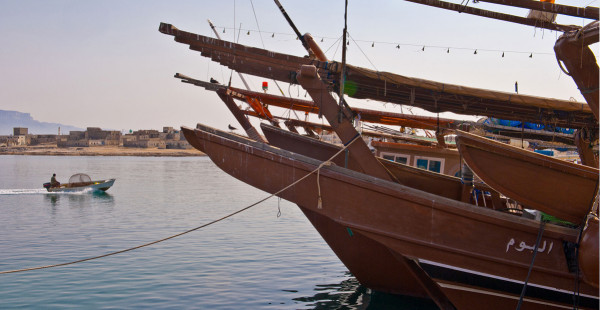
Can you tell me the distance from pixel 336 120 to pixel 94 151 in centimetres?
15011

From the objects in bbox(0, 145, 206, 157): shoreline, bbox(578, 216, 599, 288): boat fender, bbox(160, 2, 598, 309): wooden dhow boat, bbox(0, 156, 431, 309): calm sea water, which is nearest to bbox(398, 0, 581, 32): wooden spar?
bbox(160, 2, 598, 309): wooden dhow boat

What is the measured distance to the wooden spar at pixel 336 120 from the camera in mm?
7539

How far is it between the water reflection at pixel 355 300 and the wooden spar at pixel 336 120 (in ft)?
11.6

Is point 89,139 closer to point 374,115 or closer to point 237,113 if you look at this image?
point 374,115

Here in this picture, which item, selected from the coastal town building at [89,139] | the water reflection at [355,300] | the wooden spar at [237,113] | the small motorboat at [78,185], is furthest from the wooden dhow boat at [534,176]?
the coastal town building at [89,139]

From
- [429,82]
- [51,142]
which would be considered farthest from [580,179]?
[51,142]

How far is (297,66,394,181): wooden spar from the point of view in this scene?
754cm

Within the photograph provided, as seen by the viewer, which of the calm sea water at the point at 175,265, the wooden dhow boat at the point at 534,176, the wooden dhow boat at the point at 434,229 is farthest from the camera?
the calm sea water at the point at 175,265

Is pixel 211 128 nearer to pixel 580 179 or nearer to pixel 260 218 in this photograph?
pixel 580 179

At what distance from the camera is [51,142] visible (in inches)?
6506

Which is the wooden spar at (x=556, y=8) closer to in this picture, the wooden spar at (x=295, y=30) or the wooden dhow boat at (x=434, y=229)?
the wooden dhow boat at (x=434, y=229)

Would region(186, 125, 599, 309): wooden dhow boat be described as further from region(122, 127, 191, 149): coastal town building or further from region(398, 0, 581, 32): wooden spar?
region(122, 127, 191, 149): coastal town building

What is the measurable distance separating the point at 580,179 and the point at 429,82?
2.52 m

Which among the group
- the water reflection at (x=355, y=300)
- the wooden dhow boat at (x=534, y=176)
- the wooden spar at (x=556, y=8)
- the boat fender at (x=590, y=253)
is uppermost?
the wooden spar at (x=556, y=8)
